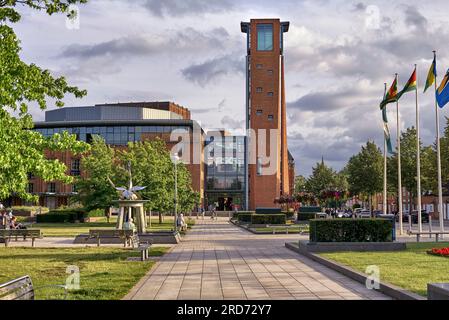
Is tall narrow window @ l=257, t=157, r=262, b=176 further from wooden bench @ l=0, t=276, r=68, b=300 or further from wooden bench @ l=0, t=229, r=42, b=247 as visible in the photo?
wooden bench @ l=0, t=276, r=68, b=300

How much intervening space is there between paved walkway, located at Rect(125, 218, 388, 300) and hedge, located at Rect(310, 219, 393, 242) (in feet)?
7.87

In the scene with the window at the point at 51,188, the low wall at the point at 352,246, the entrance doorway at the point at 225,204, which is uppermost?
the window at the point at 51,188

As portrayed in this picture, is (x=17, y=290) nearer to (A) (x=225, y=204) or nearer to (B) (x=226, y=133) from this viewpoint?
(A) (x=225, y=204)

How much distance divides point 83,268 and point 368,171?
2325 inches

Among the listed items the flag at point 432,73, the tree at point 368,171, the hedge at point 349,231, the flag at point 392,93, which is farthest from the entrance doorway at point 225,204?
the hedge at point 349,231

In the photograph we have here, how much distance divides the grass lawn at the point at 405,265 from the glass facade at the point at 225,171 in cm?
8462

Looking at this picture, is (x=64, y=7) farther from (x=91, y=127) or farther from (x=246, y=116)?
(x=91, y=127)

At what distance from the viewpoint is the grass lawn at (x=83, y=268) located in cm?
1323

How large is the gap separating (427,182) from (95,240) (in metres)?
45.8

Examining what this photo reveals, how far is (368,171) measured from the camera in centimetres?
7338

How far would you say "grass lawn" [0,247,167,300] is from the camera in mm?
13227

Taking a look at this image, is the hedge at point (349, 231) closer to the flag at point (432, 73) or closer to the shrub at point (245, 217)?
the flag at point (432, 73)

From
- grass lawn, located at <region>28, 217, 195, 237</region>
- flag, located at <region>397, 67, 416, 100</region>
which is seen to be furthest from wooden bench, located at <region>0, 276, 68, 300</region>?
grass lawn, located at <region>28, 217, 195, 237</region>
